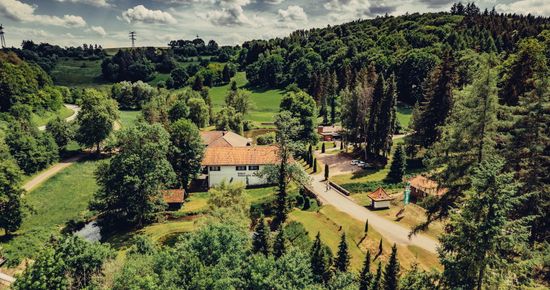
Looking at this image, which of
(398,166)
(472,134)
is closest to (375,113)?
(398,166)

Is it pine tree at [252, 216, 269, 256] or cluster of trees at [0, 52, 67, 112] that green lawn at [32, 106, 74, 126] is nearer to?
cluster of trees at [0, 52, 67, 112]

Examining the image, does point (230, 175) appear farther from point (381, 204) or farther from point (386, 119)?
point (386, 119)

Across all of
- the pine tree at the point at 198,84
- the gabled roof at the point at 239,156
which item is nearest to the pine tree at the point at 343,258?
the gabled roof at the point at 239,156

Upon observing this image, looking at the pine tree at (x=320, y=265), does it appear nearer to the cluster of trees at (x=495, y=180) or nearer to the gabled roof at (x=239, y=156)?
the cluster of trees at (x=495, y=180)

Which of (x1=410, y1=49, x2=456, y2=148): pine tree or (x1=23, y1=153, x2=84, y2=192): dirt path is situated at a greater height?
(x1=410, y1=49, x2=456, y2=148): pine tree

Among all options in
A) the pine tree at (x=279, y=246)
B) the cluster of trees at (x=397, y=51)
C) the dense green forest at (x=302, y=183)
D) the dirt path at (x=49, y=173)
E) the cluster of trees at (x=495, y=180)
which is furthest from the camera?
the cluster of trees at (x=397, y=51)

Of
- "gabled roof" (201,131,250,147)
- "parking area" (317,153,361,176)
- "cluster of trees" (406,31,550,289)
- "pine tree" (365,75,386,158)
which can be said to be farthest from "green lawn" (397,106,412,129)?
"cluster of trees" (406,31,550,289)
